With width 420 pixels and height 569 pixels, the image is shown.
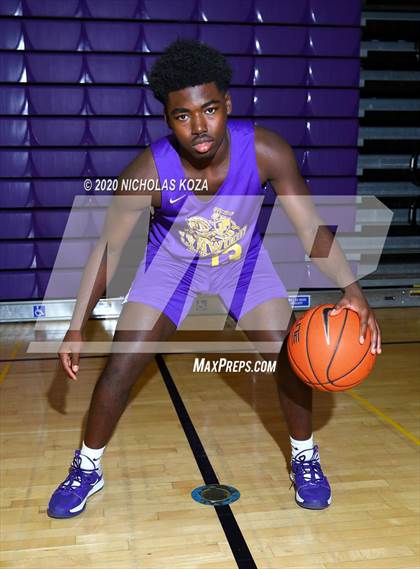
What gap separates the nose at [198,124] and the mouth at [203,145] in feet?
0.10

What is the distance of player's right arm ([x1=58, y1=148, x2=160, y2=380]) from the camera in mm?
2072

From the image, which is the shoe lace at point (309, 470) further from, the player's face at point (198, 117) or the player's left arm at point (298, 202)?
the player's face at point (198, 117)

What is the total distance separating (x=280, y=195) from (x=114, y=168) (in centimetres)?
377

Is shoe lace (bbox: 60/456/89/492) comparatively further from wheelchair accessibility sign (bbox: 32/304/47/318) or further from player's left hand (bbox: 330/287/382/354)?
wheelchair accessibility sign (bbox: 32/304/47/318)

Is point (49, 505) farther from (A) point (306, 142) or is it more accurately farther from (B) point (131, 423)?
(A) point (306, 142)

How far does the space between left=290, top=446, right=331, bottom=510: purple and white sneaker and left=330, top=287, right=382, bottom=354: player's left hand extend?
54cm

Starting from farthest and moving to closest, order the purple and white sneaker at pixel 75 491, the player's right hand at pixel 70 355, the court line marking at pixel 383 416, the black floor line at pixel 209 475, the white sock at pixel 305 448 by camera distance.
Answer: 1. the court line marking at pixel 383 416
2. the white sock at pixel 305 448
3. the purple and white sneaker at pixel 75 491
4. the player's right hand at pixel 70 355
5. the black floor line at pixel 209 475

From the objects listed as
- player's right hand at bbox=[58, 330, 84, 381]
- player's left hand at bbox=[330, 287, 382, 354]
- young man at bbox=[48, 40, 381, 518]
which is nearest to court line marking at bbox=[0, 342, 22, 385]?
young man at bbox=[48, 40, 381, 518]

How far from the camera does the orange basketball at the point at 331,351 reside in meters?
1.93

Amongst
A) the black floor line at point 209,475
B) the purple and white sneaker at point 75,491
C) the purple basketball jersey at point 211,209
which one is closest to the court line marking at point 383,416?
the black floor line at point 209,475

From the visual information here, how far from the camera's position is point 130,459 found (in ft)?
8.54

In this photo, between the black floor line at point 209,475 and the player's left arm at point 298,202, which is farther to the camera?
the player's left arm at point 298,202

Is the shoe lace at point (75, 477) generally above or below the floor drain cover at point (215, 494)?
above

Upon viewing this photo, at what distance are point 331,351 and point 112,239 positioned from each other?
803 mm
